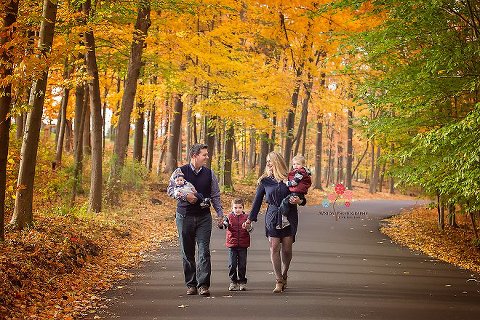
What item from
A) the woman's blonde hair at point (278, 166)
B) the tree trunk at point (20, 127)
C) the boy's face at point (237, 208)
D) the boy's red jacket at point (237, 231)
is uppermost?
the tree trunk at point (20, 127)

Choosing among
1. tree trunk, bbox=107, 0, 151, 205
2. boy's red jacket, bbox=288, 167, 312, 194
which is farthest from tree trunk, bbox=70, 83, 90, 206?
boy's red jacket, bbox=288, 167, 312, 194

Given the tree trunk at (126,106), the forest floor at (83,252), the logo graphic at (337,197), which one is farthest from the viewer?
the logo graphic at (337,197)

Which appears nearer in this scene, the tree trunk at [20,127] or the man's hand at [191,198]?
the man's hand at [191,198]

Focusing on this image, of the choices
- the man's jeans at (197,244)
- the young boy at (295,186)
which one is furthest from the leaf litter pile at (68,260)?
the young boy at (295,186)

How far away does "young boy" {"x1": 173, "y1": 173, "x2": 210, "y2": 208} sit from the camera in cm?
868

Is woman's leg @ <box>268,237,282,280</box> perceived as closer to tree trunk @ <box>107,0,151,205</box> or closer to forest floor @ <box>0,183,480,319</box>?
forest floor @ <box>0,183,480,319</box>

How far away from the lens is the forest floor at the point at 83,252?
7.92 metres

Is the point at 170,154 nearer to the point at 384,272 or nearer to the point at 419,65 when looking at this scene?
the point at 419,65

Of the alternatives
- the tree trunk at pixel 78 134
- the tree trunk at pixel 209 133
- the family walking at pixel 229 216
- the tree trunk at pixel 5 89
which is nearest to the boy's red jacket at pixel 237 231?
the family walking at pixel 229 216

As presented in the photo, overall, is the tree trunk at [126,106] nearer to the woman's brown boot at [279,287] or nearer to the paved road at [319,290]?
the paved road at [319,290]

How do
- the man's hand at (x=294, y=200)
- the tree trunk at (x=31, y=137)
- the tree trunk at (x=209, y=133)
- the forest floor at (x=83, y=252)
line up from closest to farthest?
the forest floor at (x=83, y=252), the man's hand at (x=294, y=200), the tree trunk at (x=31, y=137), the tree trunk at (x=209, y=133)

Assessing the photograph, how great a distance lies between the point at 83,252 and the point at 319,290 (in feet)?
14.7

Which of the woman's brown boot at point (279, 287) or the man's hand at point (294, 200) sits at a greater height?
the man's hand at point (294, 200)

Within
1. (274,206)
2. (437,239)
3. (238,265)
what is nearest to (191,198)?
(274,206)
